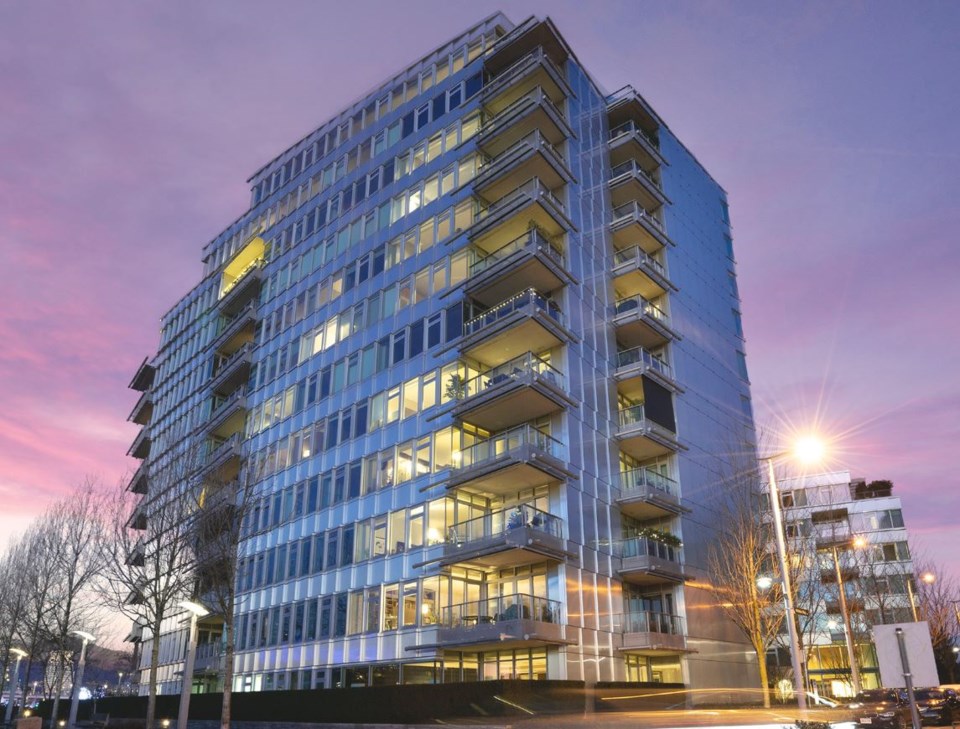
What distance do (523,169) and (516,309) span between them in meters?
8.50

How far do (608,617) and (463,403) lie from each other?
11.1 metres

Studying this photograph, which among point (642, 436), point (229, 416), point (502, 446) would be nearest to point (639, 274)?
point (642, 436)

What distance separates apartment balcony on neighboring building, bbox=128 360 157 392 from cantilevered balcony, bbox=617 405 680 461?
5338 centimetres

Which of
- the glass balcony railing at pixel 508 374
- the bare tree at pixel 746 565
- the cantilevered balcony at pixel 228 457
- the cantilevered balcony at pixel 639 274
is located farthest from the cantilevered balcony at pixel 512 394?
the cantilevered balcony at pixel 228 457

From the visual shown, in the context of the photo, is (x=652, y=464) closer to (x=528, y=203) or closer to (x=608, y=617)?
(x=608, y=617)

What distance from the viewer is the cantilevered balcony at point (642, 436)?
3709 cm

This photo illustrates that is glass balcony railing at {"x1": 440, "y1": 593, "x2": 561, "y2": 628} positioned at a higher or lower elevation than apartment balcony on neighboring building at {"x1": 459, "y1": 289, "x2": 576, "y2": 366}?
lower

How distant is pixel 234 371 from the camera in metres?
52.7

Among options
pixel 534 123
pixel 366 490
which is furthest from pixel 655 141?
pixel 366 490

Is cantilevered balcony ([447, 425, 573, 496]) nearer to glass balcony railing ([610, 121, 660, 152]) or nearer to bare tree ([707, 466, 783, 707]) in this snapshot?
bare tree ([707, 466, 783, 707])

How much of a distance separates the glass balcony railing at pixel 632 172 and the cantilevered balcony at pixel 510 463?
59.3ft

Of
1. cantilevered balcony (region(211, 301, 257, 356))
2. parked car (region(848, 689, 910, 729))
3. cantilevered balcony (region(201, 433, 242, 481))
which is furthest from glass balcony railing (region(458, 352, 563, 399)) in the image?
cantilevered balcony (region(211, 301, 257, 356))

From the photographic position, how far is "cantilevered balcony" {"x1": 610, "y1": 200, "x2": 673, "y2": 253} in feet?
139

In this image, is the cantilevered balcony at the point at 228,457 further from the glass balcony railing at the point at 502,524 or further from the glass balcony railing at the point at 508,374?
the glass balcony railing at the point at 502,524
